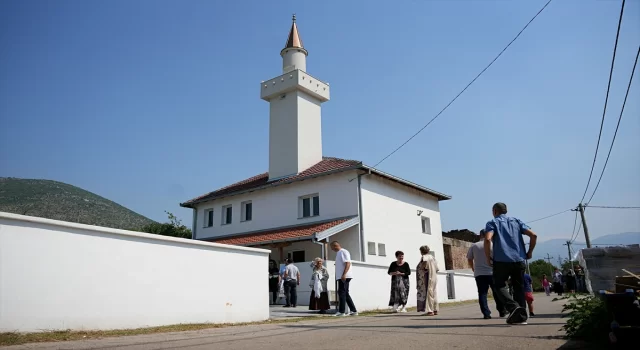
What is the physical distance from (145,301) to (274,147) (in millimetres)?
18026

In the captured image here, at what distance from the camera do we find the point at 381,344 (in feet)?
16.0

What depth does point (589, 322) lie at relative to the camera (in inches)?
175

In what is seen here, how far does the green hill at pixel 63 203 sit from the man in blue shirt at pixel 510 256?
5110cm

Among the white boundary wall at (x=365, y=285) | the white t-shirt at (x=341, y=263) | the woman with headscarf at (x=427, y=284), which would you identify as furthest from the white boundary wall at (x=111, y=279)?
the white boundary wall at (x=365, y=285)

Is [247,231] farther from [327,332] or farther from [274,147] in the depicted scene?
[327,332]

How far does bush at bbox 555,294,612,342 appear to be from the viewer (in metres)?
4.27

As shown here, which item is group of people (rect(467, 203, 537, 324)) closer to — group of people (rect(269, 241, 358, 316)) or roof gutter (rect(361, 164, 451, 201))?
group of people (rect(269, 241, 358, 316))

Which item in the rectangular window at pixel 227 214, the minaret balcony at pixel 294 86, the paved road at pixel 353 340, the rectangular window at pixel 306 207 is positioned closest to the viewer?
the paved road at pixel 353 340

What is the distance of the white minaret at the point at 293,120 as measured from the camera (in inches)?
938

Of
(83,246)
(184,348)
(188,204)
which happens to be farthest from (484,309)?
(188,204)

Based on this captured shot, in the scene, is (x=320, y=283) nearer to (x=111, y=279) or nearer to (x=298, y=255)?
(x=111, y=279)

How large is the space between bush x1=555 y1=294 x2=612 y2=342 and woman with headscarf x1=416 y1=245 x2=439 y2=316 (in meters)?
5.10

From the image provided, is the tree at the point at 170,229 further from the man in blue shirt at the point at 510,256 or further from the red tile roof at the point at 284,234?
the man in blue shirt at the point at 510,256

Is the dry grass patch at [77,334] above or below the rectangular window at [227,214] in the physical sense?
below
